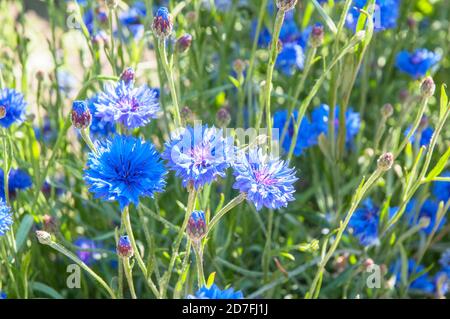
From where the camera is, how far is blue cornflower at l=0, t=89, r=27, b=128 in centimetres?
100

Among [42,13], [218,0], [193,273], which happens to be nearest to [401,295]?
[193,273]

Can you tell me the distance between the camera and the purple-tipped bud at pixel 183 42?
1.02 meters

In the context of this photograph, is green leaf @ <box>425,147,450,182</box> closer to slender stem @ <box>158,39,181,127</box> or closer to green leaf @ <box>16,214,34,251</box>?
slender stem @ <box>158,39,181,127</box>

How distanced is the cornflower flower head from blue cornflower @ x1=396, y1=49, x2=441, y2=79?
65 cm

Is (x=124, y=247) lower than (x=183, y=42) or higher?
lower

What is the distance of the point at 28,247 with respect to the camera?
1.16 meters

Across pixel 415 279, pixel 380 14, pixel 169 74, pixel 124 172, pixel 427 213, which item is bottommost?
pixel 415 279

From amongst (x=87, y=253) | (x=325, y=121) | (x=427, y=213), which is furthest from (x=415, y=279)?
(x=87, y=253)

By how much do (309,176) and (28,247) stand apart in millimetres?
563

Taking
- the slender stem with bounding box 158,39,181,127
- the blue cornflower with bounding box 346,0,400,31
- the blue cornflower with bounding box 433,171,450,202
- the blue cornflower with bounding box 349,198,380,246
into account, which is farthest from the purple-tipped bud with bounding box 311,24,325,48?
the blue cornflower with bounding box 433,171,450,202

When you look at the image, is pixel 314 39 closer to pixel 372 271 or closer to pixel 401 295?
pixel 372 271

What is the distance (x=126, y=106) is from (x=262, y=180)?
195mm

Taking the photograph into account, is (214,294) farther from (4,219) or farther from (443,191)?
(443,191)

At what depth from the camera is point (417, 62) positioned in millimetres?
1371
